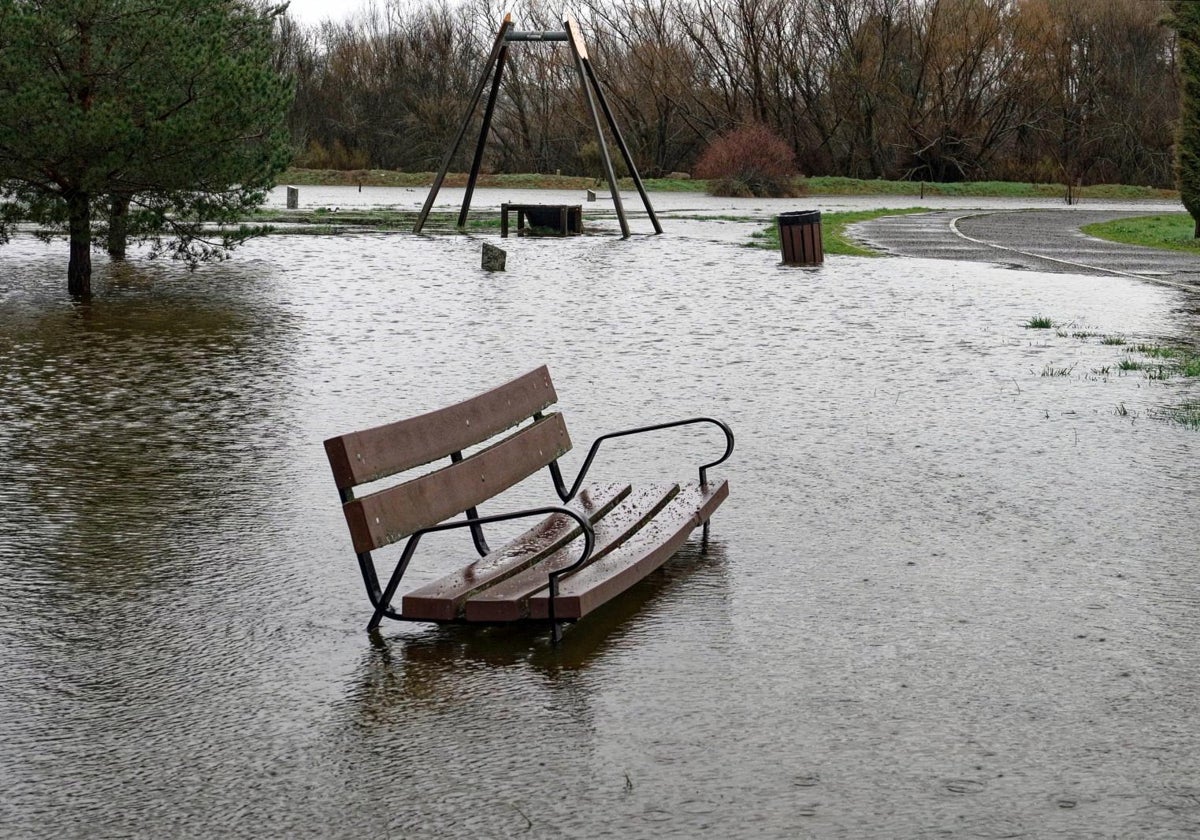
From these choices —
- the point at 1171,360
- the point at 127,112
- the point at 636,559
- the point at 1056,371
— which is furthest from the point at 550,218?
the point at 636,559

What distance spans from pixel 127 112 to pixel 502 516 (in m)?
12.0

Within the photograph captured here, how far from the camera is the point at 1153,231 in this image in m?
33.5

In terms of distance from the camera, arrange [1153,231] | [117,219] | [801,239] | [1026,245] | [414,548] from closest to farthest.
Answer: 1. [414,548]
2. [117,219]
3. [801,239]
4. [1026,245]
5. [1153,231]

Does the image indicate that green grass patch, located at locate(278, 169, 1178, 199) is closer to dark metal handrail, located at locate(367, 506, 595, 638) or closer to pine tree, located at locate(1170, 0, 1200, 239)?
pine tree, located at locate(1170, 0, 1200, 239)

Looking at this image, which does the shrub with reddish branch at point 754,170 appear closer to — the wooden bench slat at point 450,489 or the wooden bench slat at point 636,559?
the wooden bench slat at point 636,559

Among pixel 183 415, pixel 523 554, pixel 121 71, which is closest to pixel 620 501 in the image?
pixel 523 554

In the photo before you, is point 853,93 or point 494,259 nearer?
point 494,259

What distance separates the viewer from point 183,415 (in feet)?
33.3

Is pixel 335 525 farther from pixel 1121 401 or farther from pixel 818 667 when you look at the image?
pixel 1121 401

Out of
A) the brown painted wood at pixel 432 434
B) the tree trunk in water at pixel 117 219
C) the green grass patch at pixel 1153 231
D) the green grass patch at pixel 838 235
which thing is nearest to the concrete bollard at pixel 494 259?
the green grass patch at pixel 838 235

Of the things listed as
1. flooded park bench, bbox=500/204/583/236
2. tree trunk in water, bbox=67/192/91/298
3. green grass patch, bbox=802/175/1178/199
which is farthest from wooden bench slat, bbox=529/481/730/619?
green grass patch, bbox=802/175/1178/199

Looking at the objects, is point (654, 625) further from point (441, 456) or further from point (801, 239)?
point (801, 239)

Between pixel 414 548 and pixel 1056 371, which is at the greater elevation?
pixel 1056 371

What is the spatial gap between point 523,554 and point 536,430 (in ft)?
3.09
